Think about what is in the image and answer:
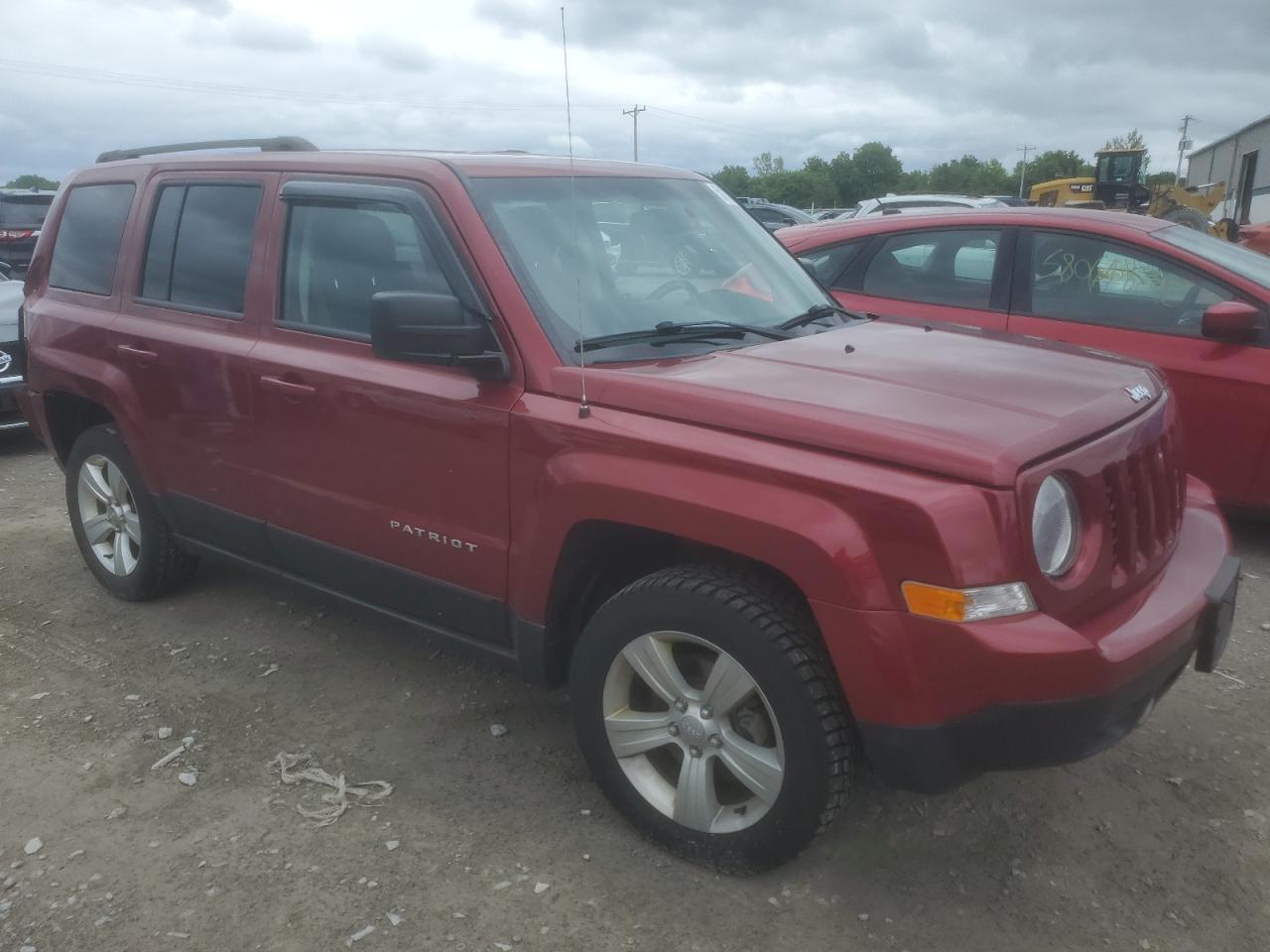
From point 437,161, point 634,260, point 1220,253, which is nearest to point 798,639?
point 634,260

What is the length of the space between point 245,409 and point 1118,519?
277cm

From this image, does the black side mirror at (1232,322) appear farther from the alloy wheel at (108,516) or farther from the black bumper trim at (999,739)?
the alloy wheel at (108,516)

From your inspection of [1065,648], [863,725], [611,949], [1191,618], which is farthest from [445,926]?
[1191,618]

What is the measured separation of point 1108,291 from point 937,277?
0.85m

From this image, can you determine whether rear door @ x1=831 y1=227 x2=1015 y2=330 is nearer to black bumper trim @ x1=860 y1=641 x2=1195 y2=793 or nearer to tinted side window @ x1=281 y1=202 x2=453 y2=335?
tinted side window @ x1=281 y1=202 x2=453 y2=335

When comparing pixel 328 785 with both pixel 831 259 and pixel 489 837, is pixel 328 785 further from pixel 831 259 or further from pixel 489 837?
pixel 831 259

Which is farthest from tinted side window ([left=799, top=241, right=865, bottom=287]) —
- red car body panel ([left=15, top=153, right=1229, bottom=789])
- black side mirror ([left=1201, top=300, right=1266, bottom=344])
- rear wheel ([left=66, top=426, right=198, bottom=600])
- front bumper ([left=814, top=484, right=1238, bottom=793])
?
front bumper ([left=814, top=484, right=1238, bottom=793])

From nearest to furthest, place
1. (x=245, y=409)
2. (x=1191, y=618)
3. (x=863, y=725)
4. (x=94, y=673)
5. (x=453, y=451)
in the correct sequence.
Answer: (x=863, y=725) → (x=1191, y=618) → (x=453, y=451) → (x=245, y=409) → (x=94, y=673)

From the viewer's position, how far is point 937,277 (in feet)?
18.6

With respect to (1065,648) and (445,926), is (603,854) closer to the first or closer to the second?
(445,926)

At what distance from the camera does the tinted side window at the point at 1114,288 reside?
5070mm

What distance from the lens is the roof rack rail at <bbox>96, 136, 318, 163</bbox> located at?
404 centimetres

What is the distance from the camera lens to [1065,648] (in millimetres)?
2287

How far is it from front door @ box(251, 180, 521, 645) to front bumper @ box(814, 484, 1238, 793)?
116 centimetres
